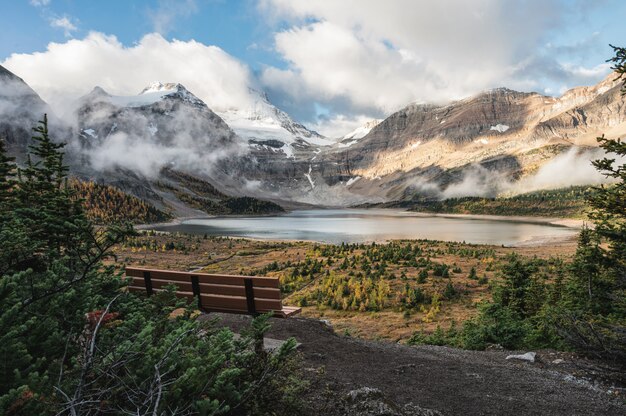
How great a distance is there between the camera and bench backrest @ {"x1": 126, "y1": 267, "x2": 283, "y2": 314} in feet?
29.6

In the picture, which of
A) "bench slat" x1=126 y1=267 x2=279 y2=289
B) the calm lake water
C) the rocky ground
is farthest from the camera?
the calm lake water

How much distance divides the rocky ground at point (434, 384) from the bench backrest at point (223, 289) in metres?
1.00

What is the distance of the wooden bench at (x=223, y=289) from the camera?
9.02 m

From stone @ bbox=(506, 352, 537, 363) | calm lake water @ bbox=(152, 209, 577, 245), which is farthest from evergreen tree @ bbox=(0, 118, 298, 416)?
calm lake water @ bbox=(152, 209, 577, 245)

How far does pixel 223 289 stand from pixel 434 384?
5.15 meters

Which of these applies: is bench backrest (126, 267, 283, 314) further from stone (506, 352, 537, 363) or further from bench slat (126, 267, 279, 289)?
stone (506, 352, 537, 363)

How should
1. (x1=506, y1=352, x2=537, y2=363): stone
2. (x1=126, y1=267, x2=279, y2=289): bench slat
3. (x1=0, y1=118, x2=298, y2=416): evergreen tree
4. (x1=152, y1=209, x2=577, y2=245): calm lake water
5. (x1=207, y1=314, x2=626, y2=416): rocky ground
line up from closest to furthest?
(x1=0, y1=118, x2=298, y2=416): evergreen tree → (x1=207, y1=314, x2=626, y2=416): rocky ground → (x1=126, y1=267, x2=279, y2=289): bench slat → (x1=506, y1=352, x2=537, y2=363): stone → (x1=152, y1=209, x2=577, y2=245): calm lake water

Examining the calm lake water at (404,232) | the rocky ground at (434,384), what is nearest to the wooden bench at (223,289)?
Answer: the rocky ground at (434,384)

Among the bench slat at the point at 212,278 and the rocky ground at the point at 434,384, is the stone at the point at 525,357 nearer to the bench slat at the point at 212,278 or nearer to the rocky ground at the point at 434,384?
the rocky ground at the point at 434,384

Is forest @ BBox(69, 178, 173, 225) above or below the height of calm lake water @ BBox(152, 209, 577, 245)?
above

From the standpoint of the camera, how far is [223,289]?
9.30 meters

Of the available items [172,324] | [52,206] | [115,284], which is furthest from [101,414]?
[52,206]

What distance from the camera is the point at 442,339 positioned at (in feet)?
44.0

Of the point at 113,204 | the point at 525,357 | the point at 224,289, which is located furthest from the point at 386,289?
the point at 113,204
